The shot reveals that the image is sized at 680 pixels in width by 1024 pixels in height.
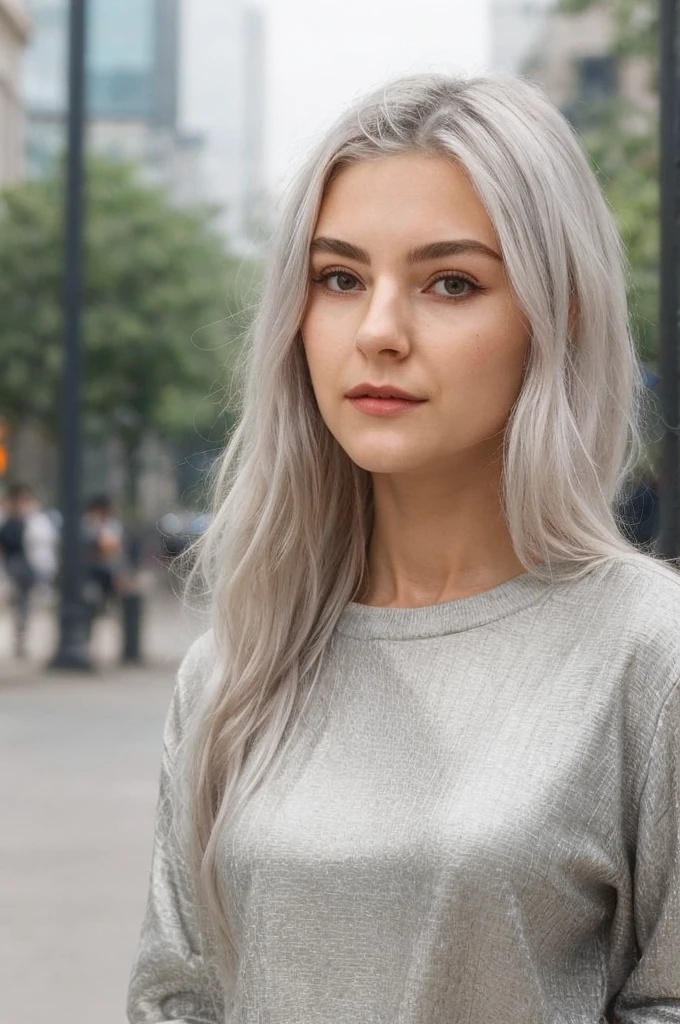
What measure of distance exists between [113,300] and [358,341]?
38298 millimetres

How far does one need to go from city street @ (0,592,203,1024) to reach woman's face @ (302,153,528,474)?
75 centimetres

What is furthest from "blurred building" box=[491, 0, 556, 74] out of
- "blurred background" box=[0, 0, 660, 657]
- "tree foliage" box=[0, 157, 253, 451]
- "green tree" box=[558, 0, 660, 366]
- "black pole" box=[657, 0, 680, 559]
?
"black pole" box=[657, 0, 680, 559]

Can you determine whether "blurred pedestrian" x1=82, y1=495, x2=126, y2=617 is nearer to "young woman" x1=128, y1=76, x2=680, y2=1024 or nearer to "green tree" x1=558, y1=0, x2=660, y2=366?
"green tree" x1=558, y1=0, x2=660, y2=366

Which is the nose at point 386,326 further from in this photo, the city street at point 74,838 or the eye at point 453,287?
the city street at point 74,838

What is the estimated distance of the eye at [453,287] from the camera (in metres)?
1.92

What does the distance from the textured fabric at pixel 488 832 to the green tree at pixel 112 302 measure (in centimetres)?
3627

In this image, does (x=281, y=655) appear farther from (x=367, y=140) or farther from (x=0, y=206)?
(x=0, y=206)

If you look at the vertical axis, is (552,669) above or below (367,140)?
below

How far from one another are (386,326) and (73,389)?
15.2 metres

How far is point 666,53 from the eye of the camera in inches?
184

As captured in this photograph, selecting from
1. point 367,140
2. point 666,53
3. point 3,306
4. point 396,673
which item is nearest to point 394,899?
point 396,673

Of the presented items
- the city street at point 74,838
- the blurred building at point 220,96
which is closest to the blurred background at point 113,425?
the city street at point 74,838

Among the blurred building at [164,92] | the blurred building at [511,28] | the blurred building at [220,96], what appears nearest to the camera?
the blurred building at [511,28]

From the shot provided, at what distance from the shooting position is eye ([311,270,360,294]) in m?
2.00
